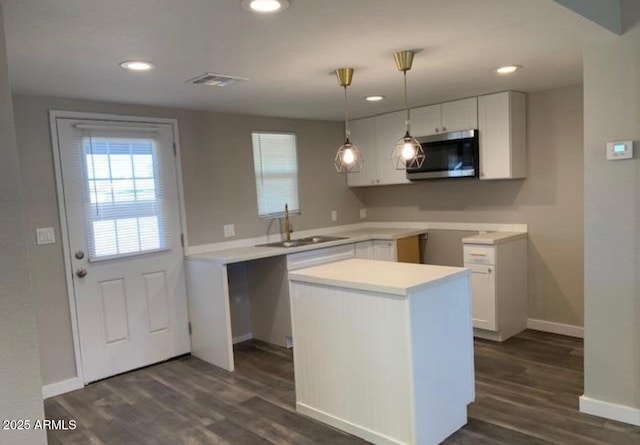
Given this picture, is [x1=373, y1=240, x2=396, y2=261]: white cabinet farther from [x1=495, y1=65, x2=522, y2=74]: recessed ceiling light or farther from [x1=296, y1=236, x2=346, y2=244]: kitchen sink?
[x1=495, y1=65, x2=522, y2=74]: recessed ceiling light

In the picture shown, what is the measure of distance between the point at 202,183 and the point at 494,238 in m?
2.69

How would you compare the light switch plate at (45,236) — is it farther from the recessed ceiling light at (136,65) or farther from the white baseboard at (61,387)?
the recessed ceiling light at (136,65)

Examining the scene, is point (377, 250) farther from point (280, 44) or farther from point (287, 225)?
point (280, 44)

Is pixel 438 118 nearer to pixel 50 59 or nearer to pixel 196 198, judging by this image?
pixel 196 198

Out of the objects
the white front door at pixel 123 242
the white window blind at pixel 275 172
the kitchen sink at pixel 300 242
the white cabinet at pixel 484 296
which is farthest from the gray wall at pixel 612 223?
the white front door at pixel 123 242

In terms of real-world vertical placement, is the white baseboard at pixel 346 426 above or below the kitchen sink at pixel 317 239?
below

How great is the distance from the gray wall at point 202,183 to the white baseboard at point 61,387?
0.04 meters

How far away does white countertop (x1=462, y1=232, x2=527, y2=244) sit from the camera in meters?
4.04

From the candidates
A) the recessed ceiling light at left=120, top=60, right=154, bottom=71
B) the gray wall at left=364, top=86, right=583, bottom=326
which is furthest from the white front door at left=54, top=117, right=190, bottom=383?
the gray wall at left=364, top=86, right=583, bottom=326

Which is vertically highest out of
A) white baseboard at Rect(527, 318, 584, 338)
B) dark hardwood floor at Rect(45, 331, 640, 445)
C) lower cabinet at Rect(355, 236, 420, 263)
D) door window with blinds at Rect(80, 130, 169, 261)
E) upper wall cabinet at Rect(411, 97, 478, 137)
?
upper wall cabinet at Rect(411, 97, 478, 137)

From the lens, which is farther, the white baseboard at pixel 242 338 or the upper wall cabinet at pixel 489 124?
the white baseboard at pixel 242 338

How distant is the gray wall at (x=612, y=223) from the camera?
8.33 ft

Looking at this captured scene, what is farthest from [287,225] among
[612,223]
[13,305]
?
[13,305]

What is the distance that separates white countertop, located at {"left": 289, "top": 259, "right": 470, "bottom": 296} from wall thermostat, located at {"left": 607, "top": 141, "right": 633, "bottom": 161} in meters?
1.02
